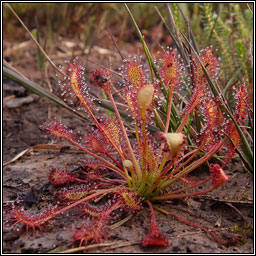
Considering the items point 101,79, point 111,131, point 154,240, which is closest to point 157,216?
point 154,240

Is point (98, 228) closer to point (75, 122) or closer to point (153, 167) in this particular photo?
point (153, 167)

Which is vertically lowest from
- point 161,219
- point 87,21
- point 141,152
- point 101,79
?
point 161,219

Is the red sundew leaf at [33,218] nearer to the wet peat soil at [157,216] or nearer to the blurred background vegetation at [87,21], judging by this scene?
the wet peat soil at [157,216]

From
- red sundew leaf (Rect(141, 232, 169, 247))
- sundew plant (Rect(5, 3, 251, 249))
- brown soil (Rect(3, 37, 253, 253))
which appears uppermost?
sundew plant (Rect(5, 3, 251, 249))

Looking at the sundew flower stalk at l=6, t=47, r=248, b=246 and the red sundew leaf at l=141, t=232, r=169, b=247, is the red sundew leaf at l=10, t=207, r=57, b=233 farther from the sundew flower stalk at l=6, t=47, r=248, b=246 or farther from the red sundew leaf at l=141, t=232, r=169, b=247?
the red sundew leaf at l=141, t=232, r=169, b=247

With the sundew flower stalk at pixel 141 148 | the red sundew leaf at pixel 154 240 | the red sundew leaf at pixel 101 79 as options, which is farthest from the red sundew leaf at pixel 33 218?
the red sundew leaf at pixel 101 79

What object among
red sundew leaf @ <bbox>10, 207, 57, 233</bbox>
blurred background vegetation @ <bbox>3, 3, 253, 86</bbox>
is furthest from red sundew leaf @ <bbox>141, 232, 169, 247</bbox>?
blurred background vegetation @ <bbox>3, 3, 253, 86</bbox>

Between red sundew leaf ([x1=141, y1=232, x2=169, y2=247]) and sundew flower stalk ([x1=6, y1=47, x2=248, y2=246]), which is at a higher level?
sundew flower stalk ([x1=6, y1=47, x2=248, y2=246])

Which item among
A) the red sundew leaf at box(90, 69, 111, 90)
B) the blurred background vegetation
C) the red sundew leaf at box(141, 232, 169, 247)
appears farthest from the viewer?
the blurred background vegetation

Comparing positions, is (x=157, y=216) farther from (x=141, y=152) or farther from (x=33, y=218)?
(x=33, y=218)
